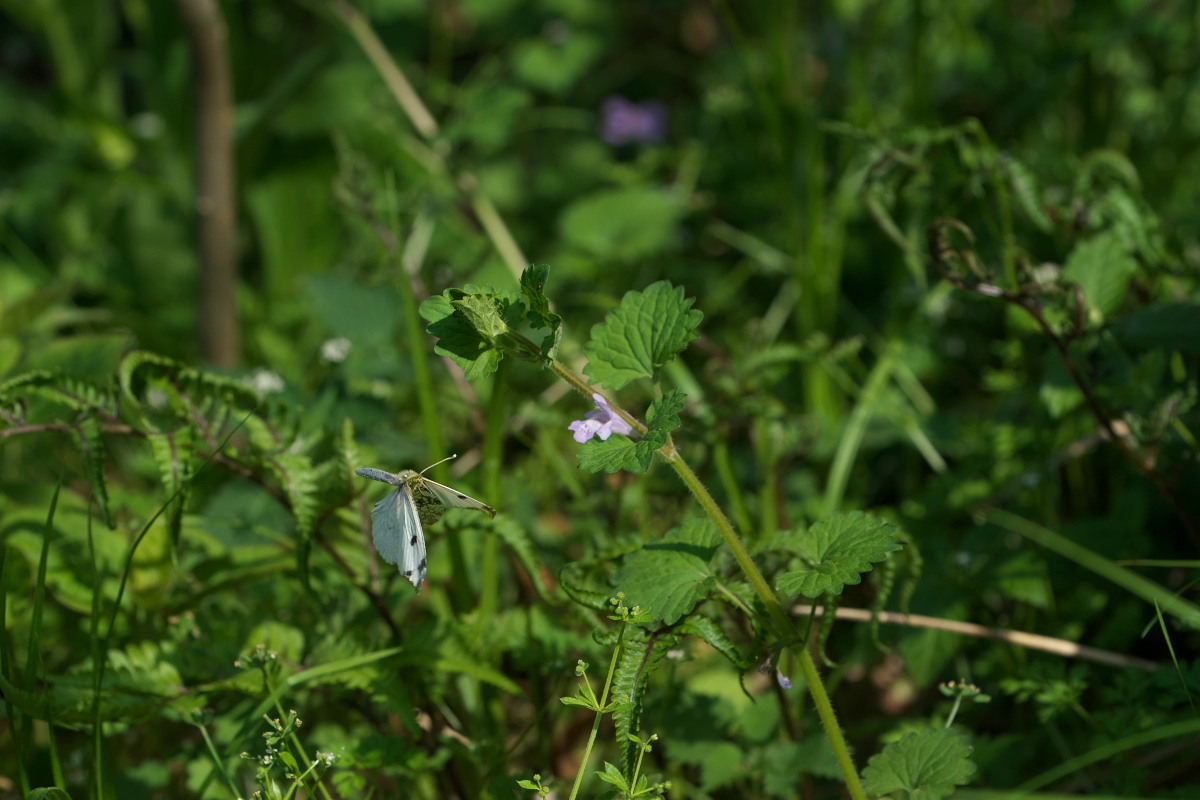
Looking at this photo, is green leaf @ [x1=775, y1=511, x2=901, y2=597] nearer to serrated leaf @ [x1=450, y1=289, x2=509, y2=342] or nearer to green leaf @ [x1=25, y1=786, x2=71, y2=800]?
serrated leaf @ [x1=450, y1=289, x2=509, y2=342]

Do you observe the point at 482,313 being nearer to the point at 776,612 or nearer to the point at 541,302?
the point at 541,302

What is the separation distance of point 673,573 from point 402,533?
300 millimetres

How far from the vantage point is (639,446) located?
103 centimetres

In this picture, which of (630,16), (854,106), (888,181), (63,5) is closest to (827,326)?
(854,106)

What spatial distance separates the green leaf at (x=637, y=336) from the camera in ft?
3.64

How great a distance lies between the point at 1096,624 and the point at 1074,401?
400mm

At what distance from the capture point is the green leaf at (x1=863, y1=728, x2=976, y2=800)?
1.06m

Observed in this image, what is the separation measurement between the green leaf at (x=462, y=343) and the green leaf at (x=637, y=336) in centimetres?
12

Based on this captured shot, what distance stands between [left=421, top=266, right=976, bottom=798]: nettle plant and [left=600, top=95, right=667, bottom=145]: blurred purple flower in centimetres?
233

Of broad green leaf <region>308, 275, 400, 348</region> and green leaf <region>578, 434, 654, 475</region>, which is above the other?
green leaf <region>578, 434, 654, 475</region>

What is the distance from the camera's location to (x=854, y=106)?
2.25m

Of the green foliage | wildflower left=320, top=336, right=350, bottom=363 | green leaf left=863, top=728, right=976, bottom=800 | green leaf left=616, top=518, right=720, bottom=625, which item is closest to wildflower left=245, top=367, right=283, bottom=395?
the green foliage

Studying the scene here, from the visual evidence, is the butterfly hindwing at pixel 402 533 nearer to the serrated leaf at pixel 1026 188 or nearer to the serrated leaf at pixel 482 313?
the serrated leaf at pixel 482 313

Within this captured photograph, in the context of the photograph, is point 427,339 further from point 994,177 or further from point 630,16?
point 630,16
